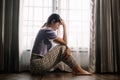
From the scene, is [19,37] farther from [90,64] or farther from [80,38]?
[90,64]

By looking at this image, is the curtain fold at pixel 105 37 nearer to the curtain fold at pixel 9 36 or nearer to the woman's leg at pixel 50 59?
the woman's leg at pixel 50 59

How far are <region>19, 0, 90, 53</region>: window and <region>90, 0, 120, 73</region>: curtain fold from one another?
0.15 meters

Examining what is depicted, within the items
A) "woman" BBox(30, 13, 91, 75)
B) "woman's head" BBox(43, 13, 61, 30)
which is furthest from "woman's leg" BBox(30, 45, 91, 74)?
"woman's head" BBox(43, 13, 61, 30)

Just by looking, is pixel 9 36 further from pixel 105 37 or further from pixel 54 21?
pixel 105 37

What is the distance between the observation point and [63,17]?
3396mm

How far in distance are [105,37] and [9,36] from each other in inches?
60.4

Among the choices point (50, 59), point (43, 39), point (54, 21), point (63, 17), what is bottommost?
point (50, 59)

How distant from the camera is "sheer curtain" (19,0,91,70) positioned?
335 centimetres

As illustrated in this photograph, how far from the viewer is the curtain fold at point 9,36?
3238 millimetres

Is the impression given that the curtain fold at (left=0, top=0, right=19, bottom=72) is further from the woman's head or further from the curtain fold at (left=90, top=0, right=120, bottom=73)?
the curtain fold at (left=90, top=0, right=120, bottom=73)

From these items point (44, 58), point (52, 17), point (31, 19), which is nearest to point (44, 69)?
point (44, 58)

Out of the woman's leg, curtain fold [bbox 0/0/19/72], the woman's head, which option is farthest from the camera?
curtain fold [bbox 0/0/19/72]

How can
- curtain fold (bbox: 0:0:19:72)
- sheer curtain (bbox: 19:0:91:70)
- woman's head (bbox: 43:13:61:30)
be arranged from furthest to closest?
sheer curtain (bbox: 19:0:91:70), curtain fold (bbox: 0:0:19:72), woman's head (bbox: 43:13:61:30)

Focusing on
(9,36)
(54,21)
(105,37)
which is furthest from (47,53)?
(105,37)
